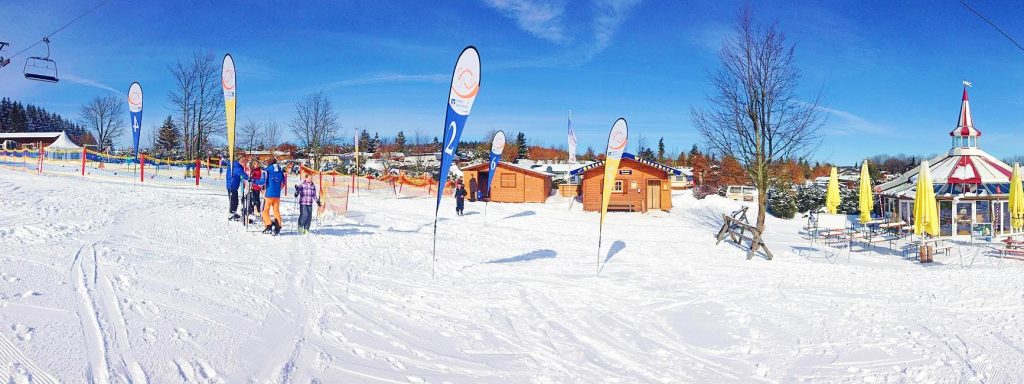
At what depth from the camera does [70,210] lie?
1117cm

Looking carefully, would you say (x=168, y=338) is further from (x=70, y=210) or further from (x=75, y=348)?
(x=70, y=210)

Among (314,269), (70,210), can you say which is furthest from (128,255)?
(70,210)

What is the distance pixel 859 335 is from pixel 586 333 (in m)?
3.40

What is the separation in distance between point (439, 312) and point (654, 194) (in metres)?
23.8

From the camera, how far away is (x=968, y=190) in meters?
21.2

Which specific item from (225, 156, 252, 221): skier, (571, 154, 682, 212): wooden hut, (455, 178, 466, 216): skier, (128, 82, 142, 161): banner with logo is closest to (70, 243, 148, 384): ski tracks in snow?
(225, 156, 252, 221): skier

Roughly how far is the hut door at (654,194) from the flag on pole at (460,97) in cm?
2194

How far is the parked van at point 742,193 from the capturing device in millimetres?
40797

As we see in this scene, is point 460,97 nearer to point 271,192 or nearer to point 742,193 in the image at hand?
point 271,192

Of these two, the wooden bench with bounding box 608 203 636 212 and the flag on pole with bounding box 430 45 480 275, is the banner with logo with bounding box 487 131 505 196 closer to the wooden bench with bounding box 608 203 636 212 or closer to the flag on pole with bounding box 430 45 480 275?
the wooden bench with bounding box 608 203 636 212

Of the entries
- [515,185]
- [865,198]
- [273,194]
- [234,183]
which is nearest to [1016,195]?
[865,198]

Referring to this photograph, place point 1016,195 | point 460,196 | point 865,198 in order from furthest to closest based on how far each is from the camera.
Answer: point 460,196 → point 865,198 → point 1016,195

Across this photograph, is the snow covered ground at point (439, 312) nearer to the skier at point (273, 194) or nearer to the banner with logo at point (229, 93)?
the skier at point (273, 194)

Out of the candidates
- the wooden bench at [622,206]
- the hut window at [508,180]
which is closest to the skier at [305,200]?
the wooden bench at [622,206]
